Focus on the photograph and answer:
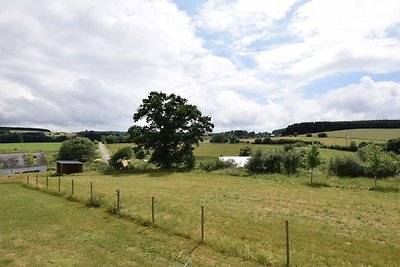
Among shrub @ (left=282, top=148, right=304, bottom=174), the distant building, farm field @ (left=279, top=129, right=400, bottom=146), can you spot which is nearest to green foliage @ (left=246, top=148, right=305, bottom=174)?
shrub @ (left=282, top=148, right=304, bottom=174)

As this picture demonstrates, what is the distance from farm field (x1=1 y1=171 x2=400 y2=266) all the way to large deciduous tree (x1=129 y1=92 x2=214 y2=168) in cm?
1743

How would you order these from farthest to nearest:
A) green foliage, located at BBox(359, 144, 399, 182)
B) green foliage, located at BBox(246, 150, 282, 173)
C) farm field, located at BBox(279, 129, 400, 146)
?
farm field, located at BBox(279, 129, 400, 146) → green foliage, located at BBox(246, 150, 282, 173) → green foliage, located at BBox(359, 144, 399, 182)

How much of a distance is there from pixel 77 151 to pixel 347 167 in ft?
256

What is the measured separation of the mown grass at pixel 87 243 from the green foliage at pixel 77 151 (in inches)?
3150

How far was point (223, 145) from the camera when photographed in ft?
332

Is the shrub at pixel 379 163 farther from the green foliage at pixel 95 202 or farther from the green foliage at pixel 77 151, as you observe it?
the green foliage at pixel 77 151

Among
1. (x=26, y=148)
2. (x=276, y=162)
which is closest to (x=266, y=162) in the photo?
(x=276, y=162)

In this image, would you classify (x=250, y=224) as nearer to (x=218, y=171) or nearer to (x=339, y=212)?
(x=339, y=212)

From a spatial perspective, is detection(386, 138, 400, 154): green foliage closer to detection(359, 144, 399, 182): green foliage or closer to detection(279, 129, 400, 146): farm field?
detection(279, 129, 400, 146): farm field

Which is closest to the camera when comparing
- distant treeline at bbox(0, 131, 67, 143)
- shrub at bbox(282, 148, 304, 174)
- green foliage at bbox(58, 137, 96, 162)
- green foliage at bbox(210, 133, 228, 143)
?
shrub at bbox(282, 148, 304, 174)

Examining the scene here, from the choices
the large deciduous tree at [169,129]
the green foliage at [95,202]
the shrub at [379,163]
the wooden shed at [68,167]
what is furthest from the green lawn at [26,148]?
the shrub at [379,163]

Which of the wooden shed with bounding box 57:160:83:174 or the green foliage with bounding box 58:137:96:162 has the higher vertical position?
the green foliage with bounding box 58:137:96:162

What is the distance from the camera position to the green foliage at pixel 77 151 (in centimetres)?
9944

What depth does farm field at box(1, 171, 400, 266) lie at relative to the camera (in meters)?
13.9
